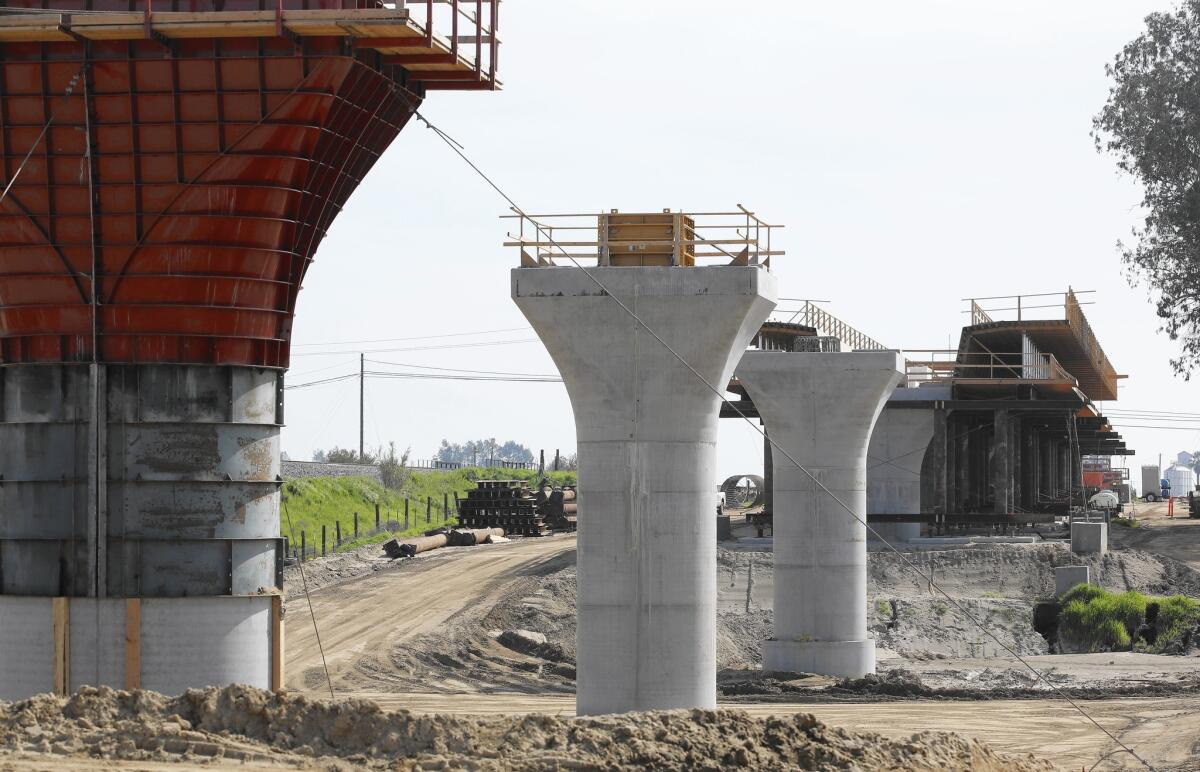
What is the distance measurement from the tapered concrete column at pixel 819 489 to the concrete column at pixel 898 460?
17.1 metres

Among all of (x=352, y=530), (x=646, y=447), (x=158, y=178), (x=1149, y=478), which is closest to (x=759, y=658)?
(x=646, y=447)

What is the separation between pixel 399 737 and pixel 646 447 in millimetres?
8298

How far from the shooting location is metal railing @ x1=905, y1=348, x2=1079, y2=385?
54.3m

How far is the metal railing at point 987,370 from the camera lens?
54.3 metres

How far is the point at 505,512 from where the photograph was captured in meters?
63.8

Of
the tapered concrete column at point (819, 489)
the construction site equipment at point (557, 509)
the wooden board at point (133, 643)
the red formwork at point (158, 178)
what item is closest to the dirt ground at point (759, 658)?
the tapered concrete column at point (819, 489)

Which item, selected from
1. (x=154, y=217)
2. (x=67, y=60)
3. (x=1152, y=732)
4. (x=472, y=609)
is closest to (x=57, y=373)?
(x=154, y=217)

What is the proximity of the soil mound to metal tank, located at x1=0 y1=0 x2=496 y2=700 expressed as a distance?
18.4 ft

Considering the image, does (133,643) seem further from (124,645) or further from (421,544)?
(421,544)

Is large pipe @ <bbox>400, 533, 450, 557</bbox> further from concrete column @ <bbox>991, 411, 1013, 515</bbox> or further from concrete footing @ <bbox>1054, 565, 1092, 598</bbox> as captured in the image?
concrete footing @ <bbox>1054, 565, 1092, 598</bbox>

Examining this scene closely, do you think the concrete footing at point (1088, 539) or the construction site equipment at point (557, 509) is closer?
the concrete footing at point (1088, 539)

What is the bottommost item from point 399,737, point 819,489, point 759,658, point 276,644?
point 759,658

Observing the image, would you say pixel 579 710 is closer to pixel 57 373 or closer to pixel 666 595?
pixel 666 595

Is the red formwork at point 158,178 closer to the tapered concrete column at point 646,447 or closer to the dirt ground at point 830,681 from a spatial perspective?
the tapered concrete column at point 646,447
